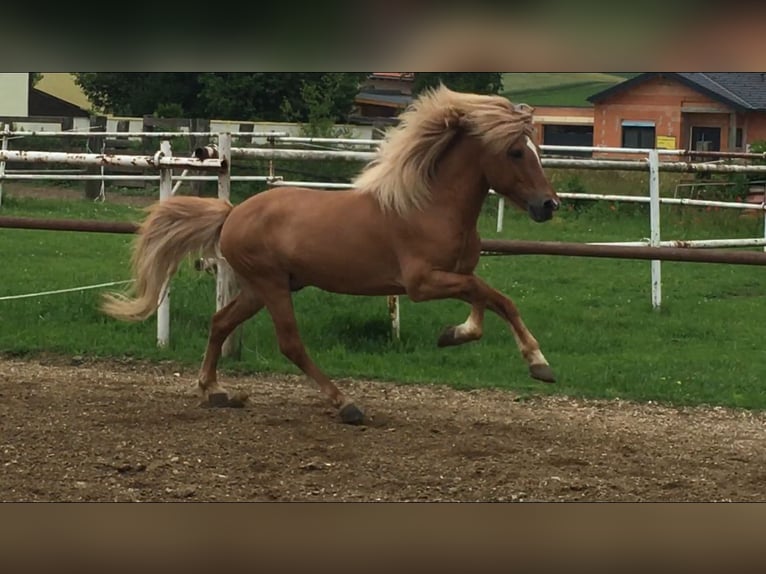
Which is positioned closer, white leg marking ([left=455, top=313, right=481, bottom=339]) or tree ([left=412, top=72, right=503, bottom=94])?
tree ([left=412, top=72, right=503, bottom=94])

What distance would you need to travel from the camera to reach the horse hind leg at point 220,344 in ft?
17.7

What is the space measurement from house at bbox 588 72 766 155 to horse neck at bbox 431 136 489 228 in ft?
51.4

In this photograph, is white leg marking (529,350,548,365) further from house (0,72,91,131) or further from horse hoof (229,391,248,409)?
house (0,72,91,131)

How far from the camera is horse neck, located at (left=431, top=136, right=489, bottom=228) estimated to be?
15.3ft

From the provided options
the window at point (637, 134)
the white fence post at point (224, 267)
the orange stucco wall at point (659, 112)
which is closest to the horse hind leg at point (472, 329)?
the white fence post at point (224, 267)

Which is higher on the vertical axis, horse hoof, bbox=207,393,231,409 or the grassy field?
the grassy field

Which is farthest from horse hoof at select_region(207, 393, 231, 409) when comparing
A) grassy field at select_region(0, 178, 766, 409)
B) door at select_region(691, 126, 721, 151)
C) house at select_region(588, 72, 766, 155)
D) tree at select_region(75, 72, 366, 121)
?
door at select_region(691, 126, 721, 151)

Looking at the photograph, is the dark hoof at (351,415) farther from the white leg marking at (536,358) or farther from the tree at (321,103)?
the tree at (321,103)

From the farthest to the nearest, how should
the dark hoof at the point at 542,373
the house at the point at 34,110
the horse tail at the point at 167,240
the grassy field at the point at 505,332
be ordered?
the house at the point at 34,110 → the grassy field at the point at 505,332 → the horse tail at the point at 167,240 → the dark hoof at the point at 542,373

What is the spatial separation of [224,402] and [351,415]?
0.74 m

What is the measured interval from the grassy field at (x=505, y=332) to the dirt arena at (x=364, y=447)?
1.65 ft

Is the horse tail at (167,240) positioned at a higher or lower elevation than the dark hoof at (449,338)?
higher
